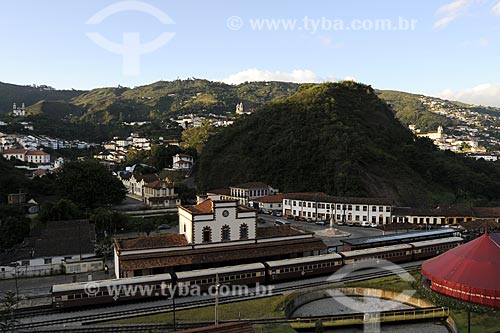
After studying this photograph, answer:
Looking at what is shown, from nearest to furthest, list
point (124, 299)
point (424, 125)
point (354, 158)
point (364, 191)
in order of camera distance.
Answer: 1. point (124, 299)
2. point (364, 191)
3. point (354, 158)
4. point (424, 125)

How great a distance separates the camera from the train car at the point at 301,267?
28703 millimetres

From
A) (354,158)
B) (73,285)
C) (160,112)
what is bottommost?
(73,285)

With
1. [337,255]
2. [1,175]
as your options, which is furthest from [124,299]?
[1,175]

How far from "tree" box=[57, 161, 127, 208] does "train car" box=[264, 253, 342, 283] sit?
30.7m

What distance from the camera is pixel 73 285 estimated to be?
23766 millimetres

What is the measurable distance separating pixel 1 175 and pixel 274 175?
41576 mm

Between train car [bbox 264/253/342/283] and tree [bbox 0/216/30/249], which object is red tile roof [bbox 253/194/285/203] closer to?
train car [bbox 264/253/342/283]

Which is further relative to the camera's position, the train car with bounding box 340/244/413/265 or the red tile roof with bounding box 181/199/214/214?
the train car with bounding box 340/244/413/265

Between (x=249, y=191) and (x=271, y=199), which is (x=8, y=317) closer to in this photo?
(x=271, y=199)

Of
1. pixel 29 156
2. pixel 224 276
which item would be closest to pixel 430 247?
pixel 224 276

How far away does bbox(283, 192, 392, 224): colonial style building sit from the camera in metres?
51.4

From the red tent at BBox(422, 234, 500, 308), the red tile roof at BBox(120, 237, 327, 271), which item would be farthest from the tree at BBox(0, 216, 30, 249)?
the red tent at BBox(422, 234, 500, 308)

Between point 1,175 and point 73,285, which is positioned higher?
point 1,175

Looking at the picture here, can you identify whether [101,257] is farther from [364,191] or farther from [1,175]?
[364,191]
